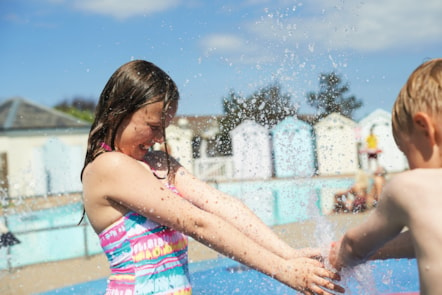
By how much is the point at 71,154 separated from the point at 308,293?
83.8 ft

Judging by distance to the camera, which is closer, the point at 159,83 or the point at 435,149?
the point at 435,149

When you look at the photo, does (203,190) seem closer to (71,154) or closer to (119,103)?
(119,103)

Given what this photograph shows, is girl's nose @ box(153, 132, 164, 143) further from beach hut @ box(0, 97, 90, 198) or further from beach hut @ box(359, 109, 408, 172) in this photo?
beach hut @ box(0, 97, 90, 198)

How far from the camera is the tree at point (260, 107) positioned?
456 cm

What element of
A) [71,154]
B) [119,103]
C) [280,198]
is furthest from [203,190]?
[71,154]

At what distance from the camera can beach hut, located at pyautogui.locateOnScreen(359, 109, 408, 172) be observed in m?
19.0

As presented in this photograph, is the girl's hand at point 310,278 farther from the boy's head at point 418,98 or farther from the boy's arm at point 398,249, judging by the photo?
the boy's head at point 418,98

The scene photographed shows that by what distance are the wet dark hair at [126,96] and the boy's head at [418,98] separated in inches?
35.5

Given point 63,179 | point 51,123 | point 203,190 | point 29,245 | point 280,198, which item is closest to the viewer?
point 203,190

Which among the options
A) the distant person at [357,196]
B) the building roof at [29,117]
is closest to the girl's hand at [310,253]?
the distant person at [357,196]

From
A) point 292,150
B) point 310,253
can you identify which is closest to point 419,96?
point 310,253

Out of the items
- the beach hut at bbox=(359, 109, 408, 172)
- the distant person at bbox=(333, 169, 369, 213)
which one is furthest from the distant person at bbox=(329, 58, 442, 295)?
the beach hut at bbox=(359, 109, 408, 172)

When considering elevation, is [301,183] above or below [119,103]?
below

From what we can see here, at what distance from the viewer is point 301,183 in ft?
16.1
